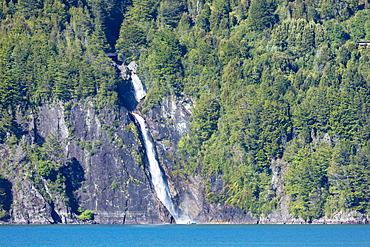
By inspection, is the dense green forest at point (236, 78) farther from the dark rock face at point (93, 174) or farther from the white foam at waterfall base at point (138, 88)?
the dark rock face at point (93, 174)

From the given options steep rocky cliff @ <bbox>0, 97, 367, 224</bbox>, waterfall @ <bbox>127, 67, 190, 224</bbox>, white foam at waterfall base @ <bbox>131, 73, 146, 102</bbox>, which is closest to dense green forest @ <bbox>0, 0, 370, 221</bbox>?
white foam at waterfall base @ <bbox>131, 73, 146, 102</bbox>

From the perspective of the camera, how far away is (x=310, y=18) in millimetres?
174500

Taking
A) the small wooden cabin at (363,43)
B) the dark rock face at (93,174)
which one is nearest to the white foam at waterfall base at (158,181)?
the dark rock face at (93,174)

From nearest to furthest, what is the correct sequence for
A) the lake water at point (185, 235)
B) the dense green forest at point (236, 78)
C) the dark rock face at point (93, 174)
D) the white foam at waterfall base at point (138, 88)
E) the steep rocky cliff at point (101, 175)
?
the lake water at point (185, 235) → the dark rock face at point (93, 174) → the steep rocky cliff at point (101, 175) → the dense green forest at point (236, 78) → the white foam at waterfall base at point (138, 88)

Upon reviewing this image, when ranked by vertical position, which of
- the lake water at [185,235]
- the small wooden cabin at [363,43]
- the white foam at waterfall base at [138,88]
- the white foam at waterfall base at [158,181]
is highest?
the small wooden cabin at [363,43]

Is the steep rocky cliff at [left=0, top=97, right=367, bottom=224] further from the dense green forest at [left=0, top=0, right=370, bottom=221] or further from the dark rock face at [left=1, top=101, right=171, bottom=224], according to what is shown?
the dense green forest at [left=0, top=0, right=370, bottom=221]

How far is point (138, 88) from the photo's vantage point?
172m

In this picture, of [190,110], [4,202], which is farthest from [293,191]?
[4,202]

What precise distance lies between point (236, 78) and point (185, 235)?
47117 millimetres

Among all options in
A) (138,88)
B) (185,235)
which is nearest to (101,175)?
(138,88)

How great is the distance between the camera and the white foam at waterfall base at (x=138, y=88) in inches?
6757

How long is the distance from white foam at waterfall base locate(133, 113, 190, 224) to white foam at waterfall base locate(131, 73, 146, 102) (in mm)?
8238

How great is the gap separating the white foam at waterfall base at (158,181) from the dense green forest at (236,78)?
12.0 ft

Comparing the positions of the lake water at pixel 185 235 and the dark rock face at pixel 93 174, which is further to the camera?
the dark rock face at pixel 93 174
